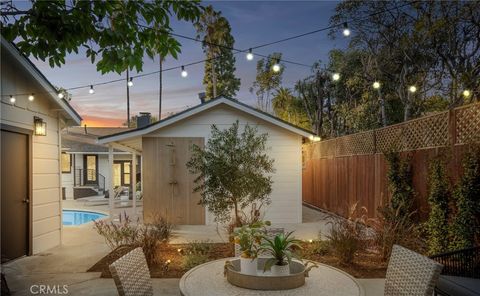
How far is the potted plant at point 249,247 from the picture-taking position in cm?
307

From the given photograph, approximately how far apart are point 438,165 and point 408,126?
1755mm

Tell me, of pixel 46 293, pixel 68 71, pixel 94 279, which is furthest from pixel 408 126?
pixel 68 71

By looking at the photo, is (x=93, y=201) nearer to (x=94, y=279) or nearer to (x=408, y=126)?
(x=94, y=279)

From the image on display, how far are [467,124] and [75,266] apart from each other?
20.5 feet

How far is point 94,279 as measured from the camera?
5.45m

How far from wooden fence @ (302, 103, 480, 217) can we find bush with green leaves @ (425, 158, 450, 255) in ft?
0.58

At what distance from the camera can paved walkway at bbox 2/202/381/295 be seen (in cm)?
507

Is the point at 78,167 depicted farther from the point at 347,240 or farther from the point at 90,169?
the point at 347,240

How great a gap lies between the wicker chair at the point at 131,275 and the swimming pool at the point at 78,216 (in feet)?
Result: 37.2

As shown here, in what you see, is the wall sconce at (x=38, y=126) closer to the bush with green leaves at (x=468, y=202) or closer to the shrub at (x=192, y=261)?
the shrub at (x=192, y=261)

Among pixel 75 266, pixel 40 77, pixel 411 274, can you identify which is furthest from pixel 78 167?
pixel 411 274

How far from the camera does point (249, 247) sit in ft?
10.3

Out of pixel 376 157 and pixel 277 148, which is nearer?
pixel 376 157

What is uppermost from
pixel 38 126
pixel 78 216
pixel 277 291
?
pixel 38 126
